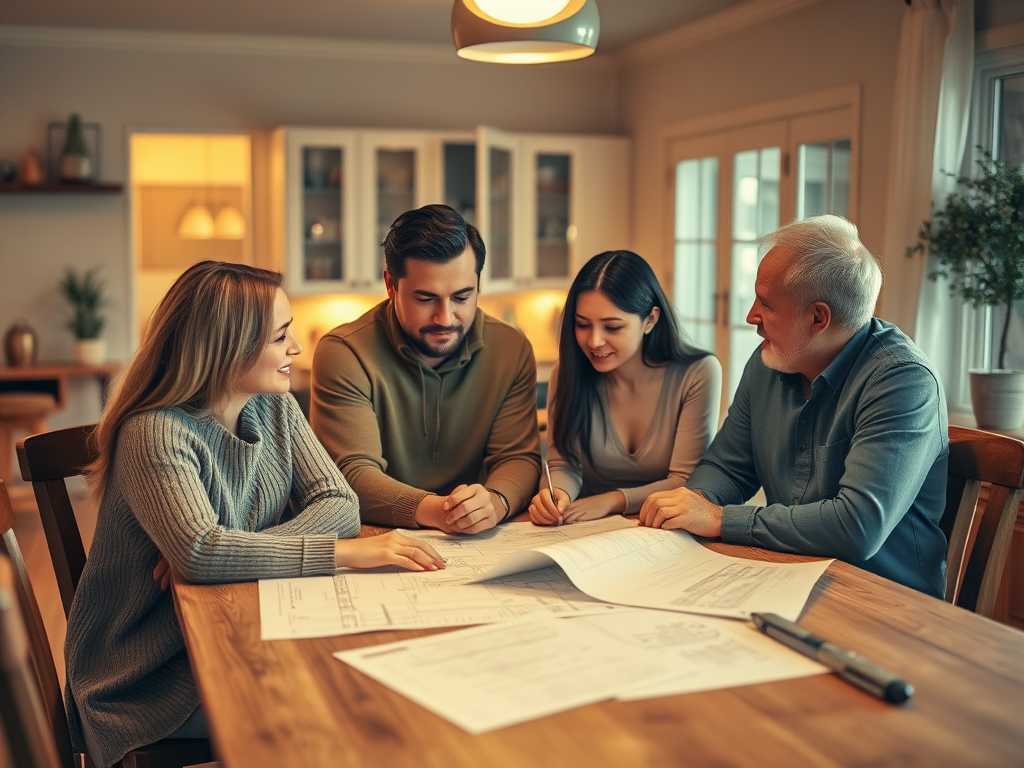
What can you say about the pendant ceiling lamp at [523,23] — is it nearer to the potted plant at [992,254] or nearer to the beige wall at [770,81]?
the potted plant at [992,254]

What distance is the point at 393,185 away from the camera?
615cm

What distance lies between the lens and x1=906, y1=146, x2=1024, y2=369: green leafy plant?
3471 millimetres

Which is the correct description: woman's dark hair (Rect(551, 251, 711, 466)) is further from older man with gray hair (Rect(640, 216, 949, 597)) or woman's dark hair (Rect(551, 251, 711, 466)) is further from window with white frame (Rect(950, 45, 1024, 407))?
window with white frame (Rect(950, 45, 1024, 407))

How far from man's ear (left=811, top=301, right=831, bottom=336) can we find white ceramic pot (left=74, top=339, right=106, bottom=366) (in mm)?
5044

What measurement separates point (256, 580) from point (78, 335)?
4910 mm

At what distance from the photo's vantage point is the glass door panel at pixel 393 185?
612 centimetres

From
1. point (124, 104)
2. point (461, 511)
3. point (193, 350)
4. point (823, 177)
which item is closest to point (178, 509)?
point (193, 350)

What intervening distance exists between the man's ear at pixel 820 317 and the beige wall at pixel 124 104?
4.97 meters

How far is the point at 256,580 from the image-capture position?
5.05ft

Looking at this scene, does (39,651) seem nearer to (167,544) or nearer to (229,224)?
(167,544)

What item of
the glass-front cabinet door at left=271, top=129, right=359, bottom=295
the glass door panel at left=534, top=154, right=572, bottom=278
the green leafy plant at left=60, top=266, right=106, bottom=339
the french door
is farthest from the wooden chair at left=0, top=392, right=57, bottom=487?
the french door

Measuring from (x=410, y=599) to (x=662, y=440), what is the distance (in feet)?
3.18

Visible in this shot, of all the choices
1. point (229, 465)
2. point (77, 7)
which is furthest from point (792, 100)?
point (229, 465)

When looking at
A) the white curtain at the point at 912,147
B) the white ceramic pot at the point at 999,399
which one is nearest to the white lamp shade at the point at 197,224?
the white curtain at the point at 912,147
